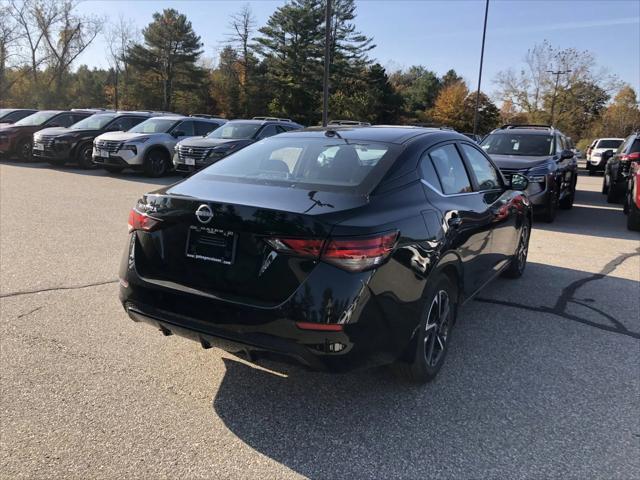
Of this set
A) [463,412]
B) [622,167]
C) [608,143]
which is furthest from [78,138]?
[608,143]

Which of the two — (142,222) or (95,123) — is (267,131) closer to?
(95,123)

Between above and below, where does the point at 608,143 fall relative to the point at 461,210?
above

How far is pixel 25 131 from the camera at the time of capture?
17844 mm

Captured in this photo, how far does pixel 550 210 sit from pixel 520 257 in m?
4.63

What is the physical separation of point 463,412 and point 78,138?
51.8 feet

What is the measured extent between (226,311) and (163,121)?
1450 centimetres

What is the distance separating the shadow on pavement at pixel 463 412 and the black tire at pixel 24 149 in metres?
17.5

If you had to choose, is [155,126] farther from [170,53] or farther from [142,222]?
[170,53]

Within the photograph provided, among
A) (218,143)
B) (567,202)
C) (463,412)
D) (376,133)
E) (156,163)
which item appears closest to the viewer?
(463,412)

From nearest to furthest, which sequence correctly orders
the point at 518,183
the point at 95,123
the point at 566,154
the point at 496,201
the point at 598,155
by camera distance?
the point at 496,201, the point at 518,183, the point at 566,154, the point at 95,123, the point at 598,155

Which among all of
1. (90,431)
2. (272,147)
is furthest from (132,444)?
(272,147)

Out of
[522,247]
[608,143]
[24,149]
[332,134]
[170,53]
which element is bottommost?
[522,247]

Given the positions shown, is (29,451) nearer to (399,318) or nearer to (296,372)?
(296,372)

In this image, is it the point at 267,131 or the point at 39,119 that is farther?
the point at 39,119
